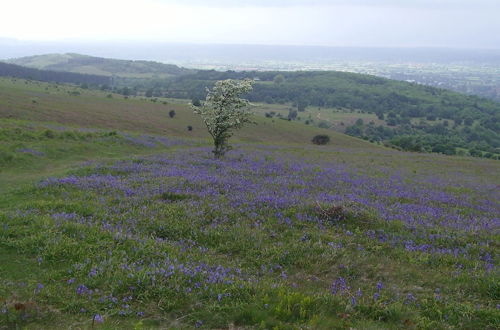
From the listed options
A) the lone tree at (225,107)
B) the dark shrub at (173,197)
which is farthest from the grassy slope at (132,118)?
the dark shrub at (173,197)

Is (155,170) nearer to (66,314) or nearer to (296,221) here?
(296,221)

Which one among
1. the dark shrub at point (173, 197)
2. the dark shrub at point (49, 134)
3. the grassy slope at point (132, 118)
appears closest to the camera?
the dark shrub at point (173, 197)

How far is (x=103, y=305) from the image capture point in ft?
Answer: 21.0

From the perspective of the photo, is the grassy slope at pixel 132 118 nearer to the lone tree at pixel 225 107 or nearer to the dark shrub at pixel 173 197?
the lone tree at pixel 225 107

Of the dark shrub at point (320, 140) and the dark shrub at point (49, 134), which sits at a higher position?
the dark shrub at point (49, 134)

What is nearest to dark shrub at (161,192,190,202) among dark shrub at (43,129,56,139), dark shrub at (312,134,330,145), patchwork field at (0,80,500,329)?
patchwork field at (0,80,500,329)

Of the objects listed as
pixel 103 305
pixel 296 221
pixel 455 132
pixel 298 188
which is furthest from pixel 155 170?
pixel 455 132

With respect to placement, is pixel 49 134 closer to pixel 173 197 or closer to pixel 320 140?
pixel 173 197

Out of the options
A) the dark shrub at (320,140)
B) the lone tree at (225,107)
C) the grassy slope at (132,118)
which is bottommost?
the dark shrub at (320,140)

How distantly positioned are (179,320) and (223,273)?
1.80 m

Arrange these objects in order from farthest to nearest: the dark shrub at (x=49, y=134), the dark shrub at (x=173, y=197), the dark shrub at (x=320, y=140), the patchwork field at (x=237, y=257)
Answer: the dark shrub at (x=320, y=140) < the dark shrub at (x=49, y=134) < the dark shrub at (x=173, y=197) < the patchwork field at (x=237, y=257)

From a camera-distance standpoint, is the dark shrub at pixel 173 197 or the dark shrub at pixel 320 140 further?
the dark shrub at pixel 320 140

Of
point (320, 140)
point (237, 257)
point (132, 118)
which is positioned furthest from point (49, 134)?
point (320, 140)

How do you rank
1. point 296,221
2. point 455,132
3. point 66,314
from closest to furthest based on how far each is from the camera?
1. point 66,314
2. point 296,221
3. point 455,132
